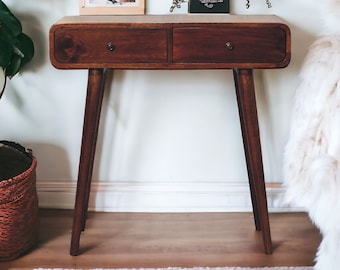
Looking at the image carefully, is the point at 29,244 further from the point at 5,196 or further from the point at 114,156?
the point at 114,156

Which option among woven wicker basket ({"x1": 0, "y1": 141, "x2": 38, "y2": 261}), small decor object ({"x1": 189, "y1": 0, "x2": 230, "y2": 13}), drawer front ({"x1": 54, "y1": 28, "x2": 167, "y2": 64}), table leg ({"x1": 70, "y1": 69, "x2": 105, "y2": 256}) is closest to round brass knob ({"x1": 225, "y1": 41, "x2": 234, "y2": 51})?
drawer front ({"x1": 54, "y1": 28, "x2": 167, "y2": 64})

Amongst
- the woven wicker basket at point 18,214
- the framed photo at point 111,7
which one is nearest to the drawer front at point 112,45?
the framed photo at point 111,7

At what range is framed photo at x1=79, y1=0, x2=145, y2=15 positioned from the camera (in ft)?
6.11

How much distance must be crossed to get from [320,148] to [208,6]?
2.21 ft

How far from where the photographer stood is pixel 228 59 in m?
1.60

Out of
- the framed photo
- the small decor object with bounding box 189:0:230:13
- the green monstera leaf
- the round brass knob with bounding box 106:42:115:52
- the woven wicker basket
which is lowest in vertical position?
the woven wicker basket

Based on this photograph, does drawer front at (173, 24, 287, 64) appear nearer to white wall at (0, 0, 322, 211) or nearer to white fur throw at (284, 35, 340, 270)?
white fur throw at (284, 35, 340, 270)

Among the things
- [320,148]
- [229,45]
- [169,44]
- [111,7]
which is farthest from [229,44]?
[111,7]

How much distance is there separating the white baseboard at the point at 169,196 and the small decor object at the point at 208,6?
0.68 metres

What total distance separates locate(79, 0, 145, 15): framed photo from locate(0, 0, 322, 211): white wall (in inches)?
3.0

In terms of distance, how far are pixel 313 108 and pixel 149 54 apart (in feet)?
1.72

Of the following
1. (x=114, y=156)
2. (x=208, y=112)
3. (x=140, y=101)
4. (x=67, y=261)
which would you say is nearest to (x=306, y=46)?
(x=208, y=112)

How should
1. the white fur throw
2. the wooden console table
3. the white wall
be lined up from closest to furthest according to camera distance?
the white fur throw
the wooden console table
the white wall

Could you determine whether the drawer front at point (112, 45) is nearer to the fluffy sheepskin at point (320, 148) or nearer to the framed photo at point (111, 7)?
the framed photo at point (111, 7)
